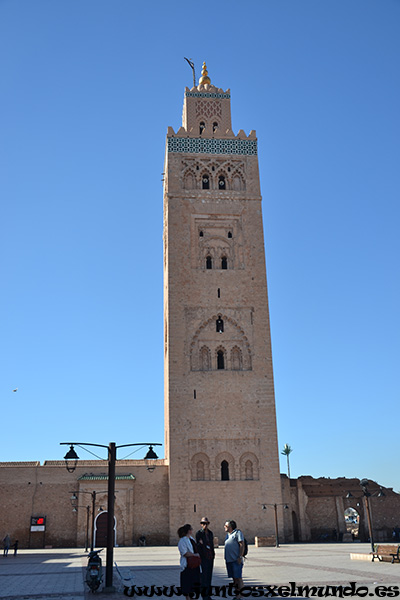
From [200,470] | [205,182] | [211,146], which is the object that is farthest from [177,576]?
[211,146]

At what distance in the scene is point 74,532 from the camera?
1031 inches

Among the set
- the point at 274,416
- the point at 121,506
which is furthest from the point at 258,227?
the point at 121,506

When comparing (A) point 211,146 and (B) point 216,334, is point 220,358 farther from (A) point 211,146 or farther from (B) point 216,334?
(A) point 211,146

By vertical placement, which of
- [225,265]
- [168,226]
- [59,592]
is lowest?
[59,592]

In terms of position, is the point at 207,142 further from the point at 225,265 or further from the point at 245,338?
the point at 245,338

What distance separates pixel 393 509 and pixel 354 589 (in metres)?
22.6

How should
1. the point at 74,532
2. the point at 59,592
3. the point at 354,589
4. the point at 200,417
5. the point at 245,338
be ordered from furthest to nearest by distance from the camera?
the point at 245,338 < the point at 200,417 < the point at 74,532 < the point at 59,592 < the point at 354,589

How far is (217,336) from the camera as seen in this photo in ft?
97.2

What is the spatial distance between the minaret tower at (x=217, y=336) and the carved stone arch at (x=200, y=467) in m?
0.05

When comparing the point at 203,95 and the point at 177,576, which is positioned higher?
the point at 203,95

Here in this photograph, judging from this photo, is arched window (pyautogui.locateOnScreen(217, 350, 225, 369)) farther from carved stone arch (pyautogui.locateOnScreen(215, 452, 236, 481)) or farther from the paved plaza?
the paved plaza

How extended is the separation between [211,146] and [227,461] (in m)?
17.6

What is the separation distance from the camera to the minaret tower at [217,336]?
89.0 ft

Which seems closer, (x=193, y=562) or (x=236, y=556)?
(x=193, y=562)
